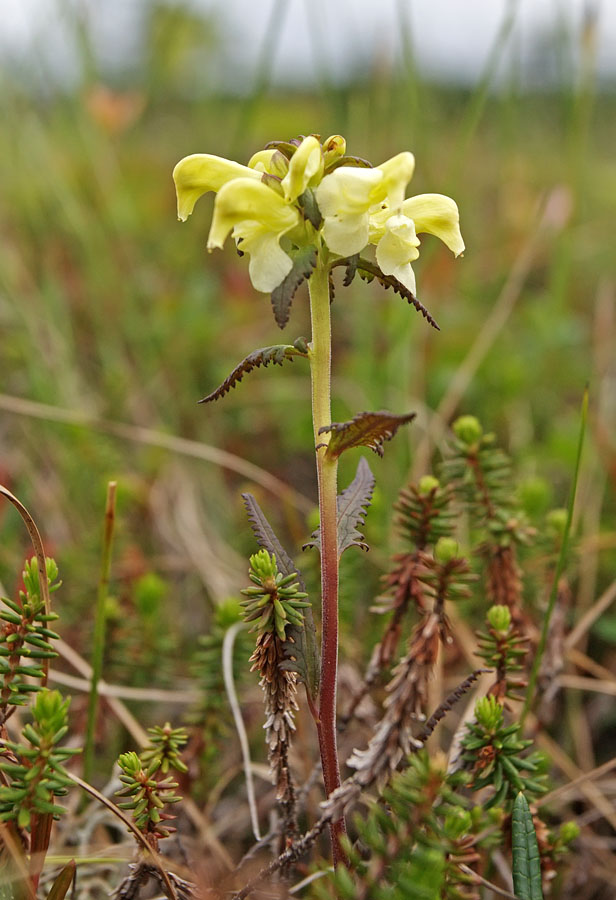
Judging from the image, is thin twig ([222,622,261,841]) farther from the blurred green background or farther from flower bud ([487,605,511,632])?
flower bud ([487,605,511,632])

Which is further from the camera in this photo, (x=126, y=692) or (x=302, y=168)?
(x=126, y=692)

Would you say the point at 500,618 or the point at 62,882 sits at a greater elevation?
the point at 500,618

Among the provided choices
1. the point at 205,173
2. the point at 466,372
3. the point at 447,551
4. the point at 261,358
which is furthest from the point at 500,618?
the point at 466,372

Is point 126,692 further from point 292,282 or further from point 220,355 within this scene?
point 220,355

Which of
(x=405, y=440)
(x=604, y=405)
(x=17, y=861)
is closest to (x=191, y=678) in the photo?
Result: (x=405, y=440)

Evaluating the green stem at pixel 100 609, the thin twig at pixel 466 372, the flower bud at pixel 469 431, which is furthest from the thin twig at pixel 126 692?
the thin twig at pixel 466 372

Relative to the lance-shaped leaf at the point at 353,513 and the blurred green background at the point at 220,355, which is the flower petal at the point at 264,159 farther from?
the blurred green background at the point at 220,355

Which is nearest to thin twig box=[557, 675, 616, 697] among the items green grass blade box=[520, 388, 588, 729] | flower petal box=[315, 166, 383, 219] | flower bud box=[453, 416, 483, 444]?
green grass blade box=[520, 388, 588, 729]
